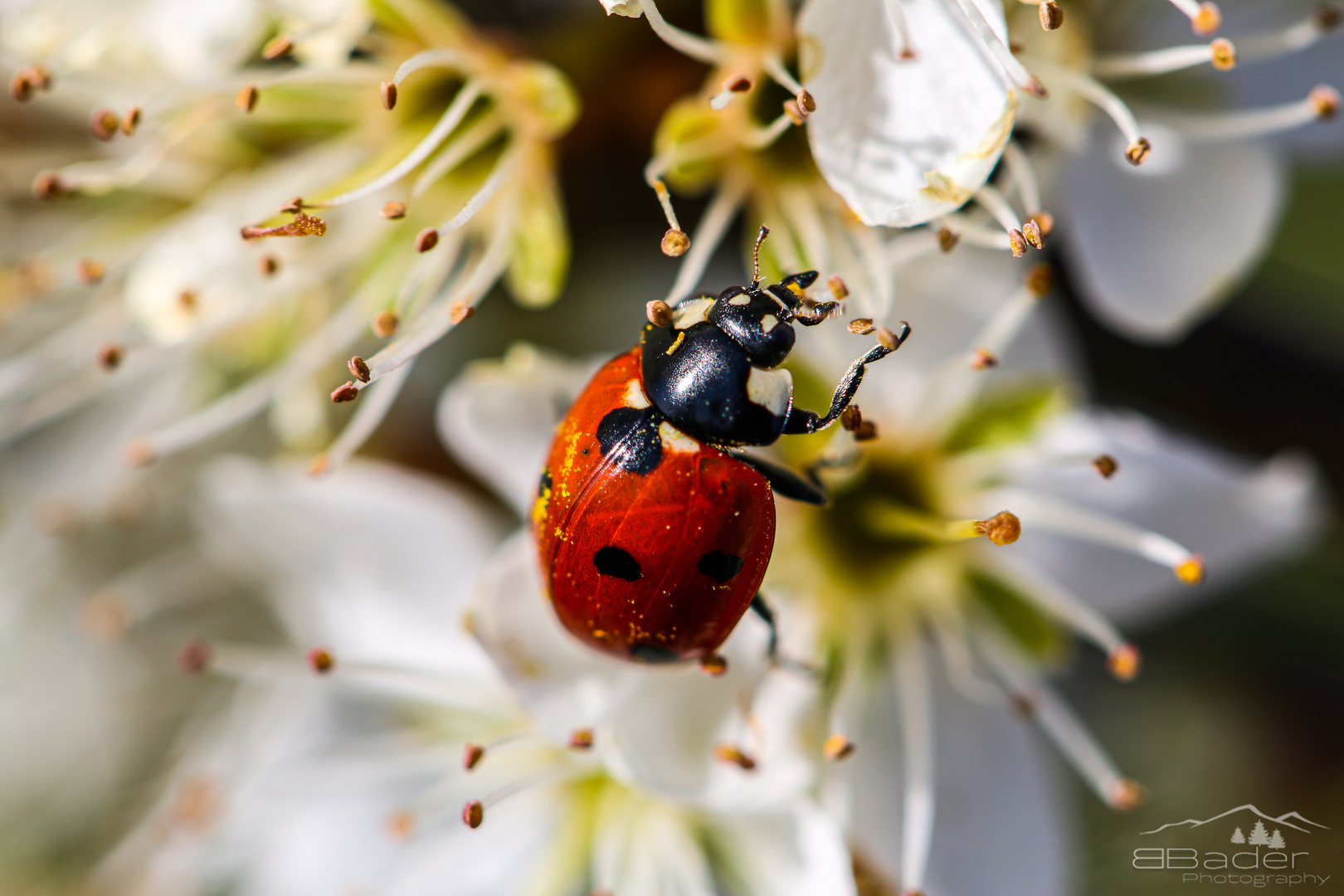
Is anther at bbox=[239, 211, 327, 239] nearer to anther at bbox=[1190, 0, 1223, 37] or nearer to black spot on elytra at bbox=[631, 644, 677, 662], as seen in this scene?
black spot on elytra at bbox=[631, 644, 677, 662]

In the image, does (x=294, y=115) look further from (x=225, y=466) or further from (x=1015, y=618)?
(x=1015, y=618)

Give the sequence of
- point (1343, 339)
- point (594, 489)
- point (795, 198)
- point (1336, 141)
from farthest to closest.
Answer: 1. point (1343, 339)
2. point (1336, 141)
3. point (795, 198)
4. point (594, 489)

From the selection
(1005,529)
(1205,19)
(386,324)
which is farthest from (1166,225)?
(386,324)

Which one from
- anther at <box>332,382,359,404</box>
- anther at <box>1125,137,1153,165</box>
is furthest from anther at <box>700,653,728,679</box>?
anther at <box>1125,137,1153,165</box>

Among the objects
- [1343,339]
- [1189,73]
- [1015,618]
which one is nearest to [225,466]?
[1015,618]

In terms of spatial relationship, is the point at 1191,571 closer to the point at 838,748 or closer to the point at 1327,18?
the point at 838,748

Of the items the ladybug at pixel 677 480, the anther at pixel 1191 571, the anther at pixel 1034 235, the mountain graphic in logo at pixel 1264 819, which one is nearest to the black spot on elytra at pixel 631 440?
the ladybug at pixel 677 480

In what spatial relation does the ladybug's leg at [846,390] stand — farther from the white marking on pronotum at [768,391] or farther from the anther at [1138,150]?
the anther at [1138,150]
